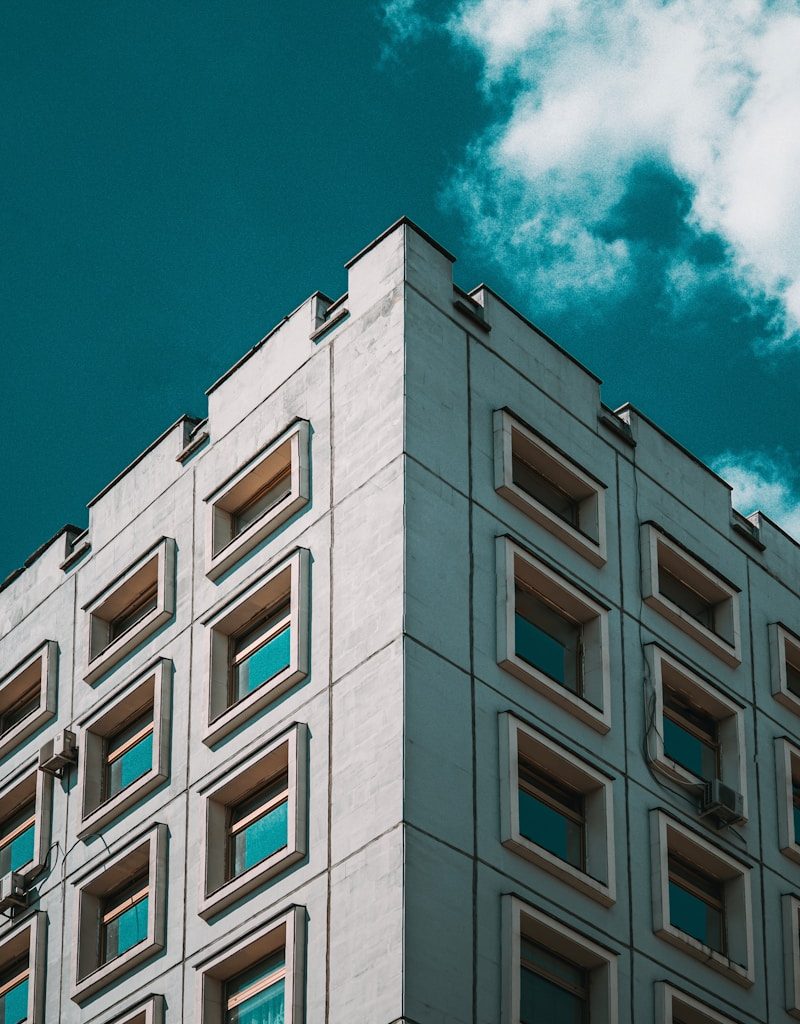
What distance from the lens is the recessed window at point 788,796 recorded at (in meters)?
44.4

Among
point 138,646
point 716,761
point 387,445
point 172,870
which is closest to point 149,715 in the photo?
point 138,646

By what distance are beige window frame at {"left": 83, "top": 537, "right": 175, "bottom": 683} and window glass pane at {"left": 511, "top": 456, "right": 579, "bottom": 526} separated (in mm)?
7228

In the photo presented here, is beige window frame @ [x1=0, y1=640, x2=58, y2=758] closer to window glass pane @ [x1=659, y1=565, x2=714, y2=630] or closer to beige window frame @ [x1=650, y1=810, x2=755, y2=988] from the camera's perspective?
window glass pane @ [x1=659, y1=565, x2=714, y2=630]

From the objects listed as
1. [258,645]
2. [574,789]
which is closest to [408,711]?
[574,789]

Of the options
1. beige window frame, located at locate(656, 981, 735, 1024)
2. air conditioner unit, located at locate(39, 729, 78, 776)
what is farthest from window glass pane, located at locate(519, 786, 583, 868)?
air conditioner unit, located at locate(39, 729, 78, 776)

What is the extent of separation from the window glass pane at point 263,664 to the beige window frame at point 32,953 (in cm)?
622

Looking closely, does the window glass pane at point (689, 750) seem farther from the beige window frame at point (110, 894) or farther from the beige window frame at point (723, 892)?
the beige window frame at point (110, 894)

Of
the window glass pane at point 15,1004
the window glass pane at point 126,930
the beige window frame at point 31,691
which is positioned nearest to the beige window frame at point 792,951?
the window glass pane at point 126,930

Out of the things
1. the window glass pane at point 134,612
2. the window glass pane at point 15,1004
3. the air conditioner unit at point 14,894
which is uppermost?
the window glass pane at point 134,612

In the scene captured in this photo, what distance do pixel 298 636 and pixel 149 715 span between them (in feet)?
18.9

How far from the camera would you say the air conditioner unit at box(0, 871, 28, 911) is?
146ft

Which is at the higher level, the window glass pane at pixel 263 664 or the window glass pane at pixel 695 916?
the window glass pane at pixel 263 664

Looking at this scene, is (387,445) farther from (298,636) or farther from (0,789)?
(0,789)

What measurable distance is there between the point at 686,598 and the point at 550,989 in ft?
36.6
